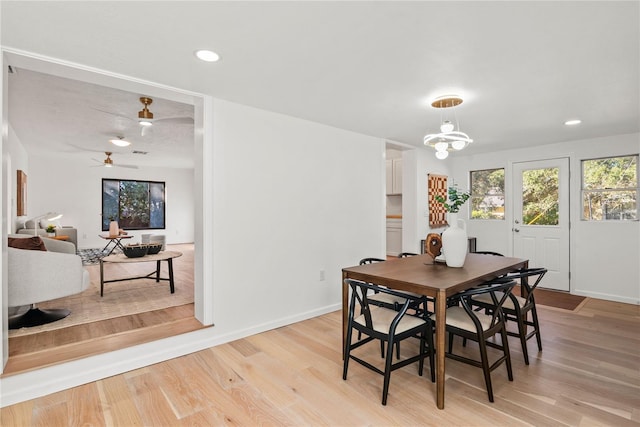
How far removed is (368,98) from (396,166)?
14.2 ft

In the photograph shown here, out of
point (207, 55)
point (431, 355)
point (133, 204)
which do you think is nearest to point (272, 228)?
point (207, 55)

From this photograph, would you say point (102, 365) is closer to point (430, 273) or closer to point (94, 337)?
point (94, 337)

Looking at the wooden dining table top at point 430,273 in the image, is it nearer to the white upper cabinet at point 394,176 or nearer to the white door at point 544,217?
the white door at point 544,217

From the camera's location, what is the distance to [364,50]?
2.07 meters

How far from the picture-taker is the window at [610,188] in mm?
4359

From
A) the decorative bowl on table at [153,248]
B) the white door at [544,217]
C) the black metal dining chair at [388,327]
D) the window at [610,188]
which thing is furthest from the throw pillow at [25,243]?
the window at [610,188]

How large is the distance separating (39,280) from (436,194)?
519cm

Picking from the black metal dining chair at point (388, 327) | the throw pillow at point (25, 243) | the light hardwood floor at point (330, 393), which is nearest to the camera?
the light hardwood floor at point (330, 393)

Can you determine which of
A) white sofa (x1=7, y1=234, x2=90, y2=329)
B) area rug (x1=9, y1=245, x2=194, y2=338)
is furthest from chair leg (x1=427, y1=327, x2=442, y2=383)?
white sofa (x1=7, y1=234, x2=90, y2=329)

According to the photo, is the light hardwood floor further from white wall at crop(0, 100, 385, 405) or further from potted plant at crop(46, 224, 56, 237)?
potted plant at crop(46, 224, 56, 237)

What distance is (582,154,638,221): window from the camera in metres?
4.36

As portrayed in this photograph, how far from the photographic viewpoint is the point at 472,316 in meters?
2.09

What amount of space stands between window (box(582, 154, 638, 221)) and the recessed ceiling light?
512 cm

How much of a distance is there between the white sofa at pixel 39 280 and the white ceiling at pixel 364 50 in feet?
5.20
